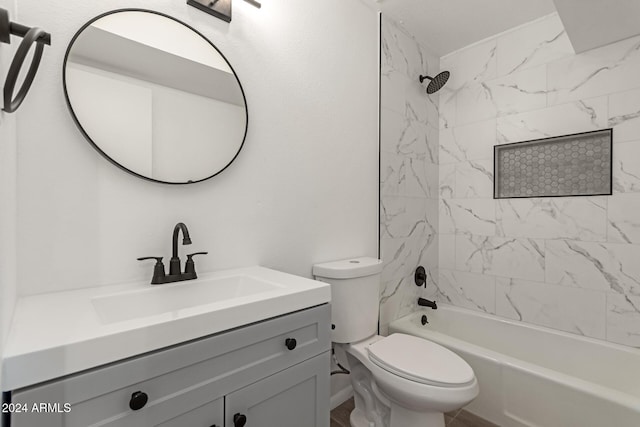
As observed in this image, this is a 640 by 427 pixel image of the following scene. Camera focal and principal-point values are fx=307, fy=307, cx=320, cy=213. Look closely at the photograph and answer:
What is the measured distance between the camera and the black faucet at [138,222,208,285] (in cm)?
112

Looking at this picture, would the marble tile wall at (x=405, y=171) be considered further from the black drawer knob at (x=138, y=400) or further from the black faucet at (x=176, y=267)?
the black drawer knob at (x=138, y=400)

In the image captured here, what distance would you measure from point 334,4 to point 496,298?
7.63 ft

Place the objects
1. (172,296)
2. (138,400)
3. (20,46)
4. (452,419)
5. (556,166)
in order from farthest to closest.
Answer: (556,166), (452,419), (172,296), (138,400), (20,46)

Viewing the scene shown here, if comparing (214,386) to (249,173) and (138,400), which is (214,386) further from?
(249,173)

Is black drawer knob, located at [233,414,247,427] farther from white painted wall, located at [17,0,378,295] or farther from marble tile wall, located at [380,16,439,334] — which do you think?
marble tile wall, located at [380,16,439,334]

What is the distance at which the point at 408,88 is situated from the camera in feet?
7.75

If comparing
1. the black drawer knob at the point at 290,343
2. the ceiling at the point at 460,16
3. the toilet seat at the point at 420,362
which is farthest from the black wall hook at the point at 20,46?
the ceiling at the point at 460,16

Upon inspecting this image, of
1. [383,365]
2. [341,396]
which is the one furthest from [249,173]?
[341,396]

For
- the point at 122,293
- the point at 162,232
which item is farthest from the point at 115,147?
the point at 122,293

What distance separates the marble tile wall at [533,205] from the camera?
72.7 inches

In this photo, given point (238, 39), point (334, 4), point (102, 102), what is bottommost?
point (102, 102)

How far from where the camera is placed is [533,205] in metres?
2.18

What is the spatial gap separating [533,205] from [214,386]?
231 cm

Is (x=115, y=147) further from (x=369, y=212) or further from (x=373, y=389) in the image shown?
(x=373, y=389)
